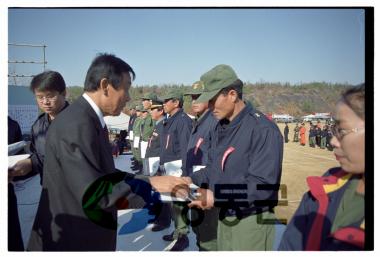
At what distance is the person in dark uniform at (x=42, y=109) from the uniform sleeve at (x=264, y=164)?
50.0 inches

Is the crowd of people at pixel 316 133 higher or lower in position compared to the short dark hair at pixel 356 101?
lower

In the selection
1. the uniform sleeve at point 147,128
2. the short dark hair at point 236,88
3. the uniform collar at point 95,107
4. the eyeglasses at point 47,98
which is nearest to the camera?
the uniform collar at point 95,107

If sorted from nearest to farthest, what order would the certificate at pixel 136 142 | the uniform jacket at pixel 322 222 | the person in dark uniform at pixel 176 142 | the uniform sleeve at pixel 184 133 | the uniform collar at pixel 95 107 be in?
the uniform jacket at pixel 322 222, the uniform collar at pixel 95 107, the person in dark uniform at pixel 176 142, the uniform sleeve at pixel 184 133, the certificate at pixel 136 142

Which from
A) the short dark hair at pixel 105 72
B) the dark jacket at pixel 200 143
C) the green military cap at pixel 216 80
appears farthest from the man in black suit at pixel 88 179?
Result: the dark jacket at pixel 200 143

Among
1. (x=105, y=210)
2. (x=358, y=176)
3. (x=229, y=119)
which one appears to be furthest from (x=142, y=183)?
(x=358, y=176)

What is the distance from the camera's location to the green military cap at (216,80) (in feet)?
6.89

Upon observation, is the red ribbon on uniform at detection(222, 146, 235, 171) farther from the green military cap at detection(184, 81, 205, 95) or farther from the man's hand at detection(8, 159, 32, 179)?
the man's hand at detection(8, 159, 32, 179)

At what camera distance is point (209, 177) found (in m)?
2.42

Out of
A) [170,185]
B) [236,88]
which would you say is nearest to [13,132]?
[170,185]

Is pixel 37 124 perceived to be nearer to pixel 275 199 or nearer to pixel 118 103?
pixel 118 103

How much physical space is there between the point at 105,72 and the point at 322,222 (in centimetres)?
134

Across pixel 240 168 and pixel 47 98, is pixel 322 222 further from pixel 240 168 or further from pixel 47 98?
pixel 47 98

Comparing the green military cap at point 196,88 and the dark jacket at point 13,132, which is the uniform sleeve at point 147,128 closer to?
the green military cap at point 196,88

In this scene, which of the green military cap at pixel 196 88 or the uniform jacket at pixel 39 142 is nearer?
the uniform jacket at pixel 39 142
